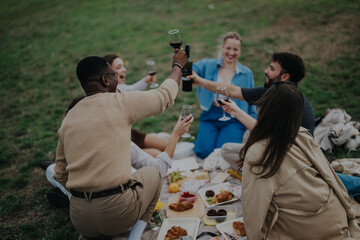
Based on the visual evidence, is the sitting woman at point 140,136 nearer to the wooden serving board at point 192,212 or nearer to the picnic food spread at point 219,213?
the wooden serving board at point 192,212

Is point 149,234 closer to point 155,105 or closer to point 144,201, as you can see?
point 144,201

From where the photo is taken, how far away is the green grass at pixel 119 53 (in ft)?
16.5

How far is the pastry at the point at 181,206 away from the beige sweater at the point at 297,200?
1.30m

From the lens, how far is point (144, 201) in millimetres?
3205

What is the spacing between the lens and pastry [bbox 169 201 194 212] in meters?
4.01

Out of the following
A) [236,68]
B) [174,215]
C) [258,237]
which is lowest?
[174,215]

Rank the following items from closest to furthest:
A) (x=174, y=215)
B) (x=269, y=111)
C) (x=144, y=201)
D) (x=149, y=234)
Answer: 1. (x=269, y=111)
2. (x=144, y=201)
3. (x=149, y=234)
4. (x=174, y=215)

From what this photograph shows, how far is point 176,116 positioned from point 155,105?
4172 mm

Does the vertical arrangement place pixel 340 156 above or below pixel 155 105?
below

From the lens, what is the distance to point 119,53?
1129cm

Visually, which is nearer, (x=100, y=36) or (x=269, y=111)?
(x=269, y=111)

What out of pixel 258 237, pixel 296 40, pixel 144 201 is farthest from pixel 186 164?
pixel 296 40

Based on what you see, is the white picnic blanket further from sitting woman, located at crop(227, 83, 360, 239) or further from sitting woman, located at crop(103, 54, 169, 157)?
sitting woman, located at crop(103, 54, 169, 157)

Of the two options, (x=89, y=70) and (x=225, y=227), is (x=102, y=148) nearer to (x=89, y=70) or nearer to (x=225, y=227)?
(x=89, y=70)
